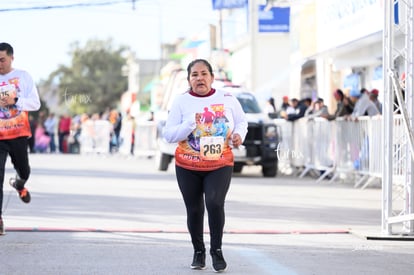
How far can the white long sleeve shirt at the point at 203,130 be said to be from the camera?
899 centimetres

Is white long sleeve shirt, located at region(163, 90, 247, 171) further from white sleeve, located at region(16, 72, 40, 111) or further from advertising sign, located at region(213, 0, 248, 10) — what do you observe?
advertising sign, located at region(213, 0, 248, 10)

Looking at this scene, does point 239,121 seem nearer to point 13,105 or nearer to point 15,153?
point 13,105

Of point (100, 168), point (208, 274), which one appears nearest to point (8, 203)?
point (208, 274)

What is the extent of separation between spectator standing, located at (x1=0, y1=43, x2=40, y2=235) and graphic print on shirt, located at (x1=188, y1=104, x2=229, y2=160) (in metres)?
2.89

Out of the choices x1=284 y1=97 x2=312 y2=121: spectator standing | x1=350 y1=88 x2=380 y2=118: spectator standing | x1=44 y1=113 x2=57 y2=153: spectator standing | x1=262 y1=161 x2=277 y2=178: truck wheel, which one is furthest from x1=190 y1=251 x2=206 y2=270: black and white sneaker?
x1=44 y1=113 x2=57 y2=153: spectator standing

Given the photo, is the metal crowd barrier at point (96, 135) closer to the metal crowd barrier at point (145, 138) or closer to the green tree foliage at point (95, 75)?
the metal crowd barrier at point (145, 138)

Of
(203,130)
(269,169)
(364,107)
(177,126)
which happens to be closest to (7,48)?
(177,126)

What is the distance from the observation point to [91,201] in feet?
54.9

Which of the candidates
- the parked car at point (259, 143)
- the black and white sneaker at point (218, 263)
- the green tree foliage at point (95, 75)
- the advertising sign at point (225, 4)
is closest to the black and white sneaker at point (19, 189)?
Answer: the black and white sneaker at point (218, 263)

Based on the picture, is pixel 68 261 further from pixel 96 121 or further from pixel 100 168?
pixel 96 121

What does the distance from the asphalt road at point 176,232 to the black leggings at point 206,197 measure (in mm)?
317

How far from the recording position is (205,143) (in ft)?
29.5

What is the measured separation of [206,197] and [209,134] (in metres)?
0.51

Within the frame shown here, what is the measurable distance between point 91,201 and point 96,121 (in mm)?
26905
